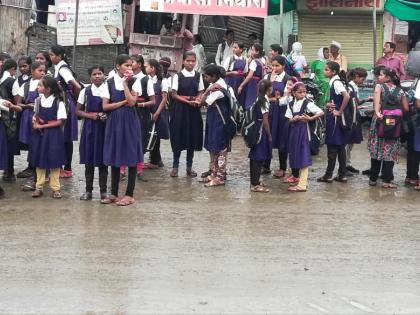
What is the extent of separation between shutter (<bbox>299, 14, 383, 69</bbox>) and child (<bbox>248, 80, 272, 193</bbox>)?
7.77 meters

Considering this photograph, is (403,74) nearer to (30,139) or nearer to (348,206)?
(348,206)

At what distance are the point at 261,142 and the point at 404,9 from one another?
739 centimetres

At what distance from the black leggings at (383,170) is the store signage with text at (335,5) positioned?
7101 mm

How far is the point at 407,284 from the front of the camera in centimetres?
674

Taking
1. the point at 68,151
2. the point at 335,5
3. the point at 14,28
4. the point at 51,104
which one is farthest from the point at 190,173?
the point at 14,28

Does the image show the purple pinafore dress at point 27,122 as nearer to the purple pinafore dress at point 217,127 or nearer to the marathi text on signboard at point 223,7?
the purple pinafore dress at point 217,127

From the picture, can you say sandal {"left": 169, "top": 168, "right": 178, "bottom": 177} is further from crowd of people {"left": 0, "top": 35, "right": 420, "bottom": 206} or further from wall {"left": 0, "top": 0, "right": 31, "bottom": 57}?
wall {"left": 0, "top": 0, "right": 31, "bottom": 57}

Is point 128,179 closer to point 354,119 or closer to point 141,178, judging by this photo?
point 141,178

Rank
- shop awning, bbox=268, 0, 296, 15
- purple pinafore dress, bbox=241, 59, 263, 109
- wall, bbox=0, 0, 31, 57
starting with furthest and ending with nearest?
wall, bbox=0, 0, 31, 57, shop awning, bbox=268, 0, 296, 15, purple pinafore dress, bbox=241, 59, 263, 109

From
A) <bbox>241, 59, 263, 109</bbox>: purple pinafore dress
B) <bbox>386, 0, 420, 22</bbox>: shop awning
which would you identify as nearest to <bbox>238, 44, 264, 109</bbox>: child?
<bbox>241, 59, 263, 109</bbox>: purple pinafore dress

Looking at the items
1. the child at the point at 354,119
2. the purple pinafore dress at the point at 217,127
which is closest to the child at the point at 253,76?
the child at the point at 354,119

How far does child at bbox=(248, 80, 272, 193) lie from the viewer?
9.88 m

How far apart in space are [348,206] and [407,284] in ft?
9.15

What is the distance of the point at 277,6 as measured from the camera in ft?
55.3
